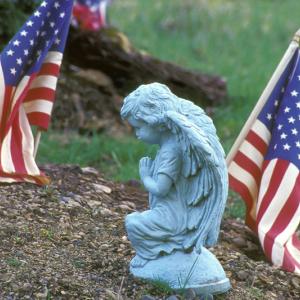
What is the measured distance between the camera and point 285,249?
6.55 m

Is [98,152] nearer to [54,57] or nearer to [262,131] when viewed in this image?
[54,57]

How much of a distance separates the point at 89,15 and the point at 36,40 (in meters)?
5.32

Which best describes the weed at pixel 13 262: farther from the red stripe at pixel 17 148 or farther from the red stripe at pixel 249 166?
the red stripe at pixel 249 166

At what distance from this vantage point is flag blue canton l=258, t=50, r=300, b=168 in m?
6.86

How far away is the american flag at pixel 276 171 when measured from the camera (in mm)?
6641

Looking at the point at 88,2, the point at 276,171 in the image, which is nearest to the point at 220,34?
the point at 88,2

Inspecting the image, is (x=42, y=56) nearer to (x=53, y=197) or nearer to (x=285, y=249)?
(x=53, y=197)

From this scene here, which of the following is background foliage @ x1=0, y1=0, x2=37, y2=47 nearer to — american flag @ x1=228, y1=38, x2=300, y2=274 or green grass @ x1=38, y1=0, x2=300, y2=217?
green grass @ x1=38, y1=0, x2=300, y2=217

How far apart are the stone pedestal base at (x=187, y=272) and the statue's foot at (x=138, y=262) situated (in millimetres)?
19

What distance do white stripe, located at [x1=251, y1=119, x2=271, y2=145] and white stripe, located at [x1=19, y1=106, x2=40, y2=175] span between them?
5.14 ft

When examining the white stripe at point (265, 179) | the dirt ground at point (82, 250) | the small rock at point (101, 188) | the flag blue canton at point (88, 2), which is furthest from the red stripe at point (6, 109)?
the flag blue canton at point (88, 2)

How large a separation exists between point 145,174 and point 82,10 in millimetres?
7453

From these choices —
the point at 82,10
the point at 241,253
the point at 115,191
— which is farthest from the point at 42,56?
the point at 82,10

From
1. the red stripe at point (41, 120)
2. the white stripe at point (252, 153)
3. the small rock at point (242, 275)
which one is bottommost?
the small rock at point (242, 275)
